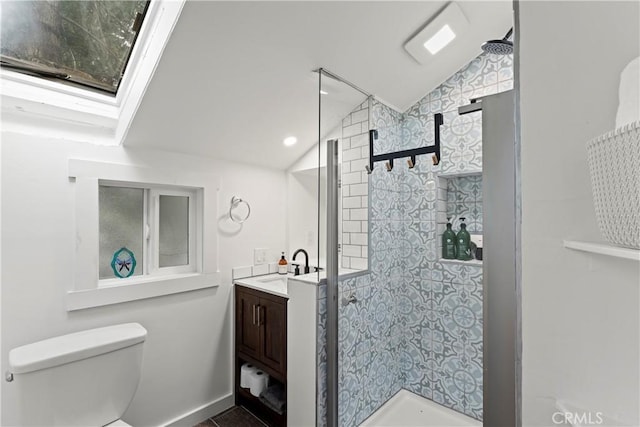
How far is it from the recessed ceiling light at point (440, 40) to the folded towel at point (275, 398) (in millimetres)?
2162

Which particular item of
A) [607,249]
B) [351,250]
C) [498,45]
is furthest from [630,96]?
[351,250]

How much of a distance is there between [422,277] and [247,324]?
1200 millimetres

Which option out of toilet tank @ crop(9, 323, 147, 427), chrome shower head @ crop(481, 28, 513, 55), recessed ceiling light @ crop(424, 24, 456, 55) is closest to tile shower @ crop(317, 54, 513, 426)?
recessed ceiling light @ crop(424, 24, 456, 55)

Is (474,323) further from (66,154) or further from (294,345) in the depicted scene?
(66,154)

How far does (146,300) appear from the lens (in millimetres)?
1717

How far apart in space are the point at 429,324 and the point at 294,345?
91 cm

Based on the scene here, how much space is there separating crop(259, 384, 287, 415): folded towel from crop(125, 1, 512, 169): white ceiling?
154 cm

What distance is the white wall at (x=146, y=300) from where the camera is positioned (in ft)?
4.37

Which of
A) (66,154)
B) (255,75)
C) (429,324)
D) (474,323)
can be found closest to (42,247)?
(66,154)

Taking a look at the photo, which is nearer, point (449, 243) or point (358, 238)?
point (358, 238)

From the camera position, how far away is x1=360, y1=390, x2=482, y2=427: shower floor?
1798 mm

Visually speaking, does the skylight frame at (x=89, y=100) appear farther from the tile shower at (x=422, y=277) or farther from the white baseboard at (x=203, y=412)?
the white baseboard at (x=203, y=412)

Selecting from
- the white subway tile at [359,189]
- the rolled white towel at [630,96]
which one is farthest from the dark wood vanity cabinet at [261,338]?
the rolled white towel at [630,96]

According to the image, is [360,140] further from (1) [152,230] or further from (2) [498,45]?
(1) [152,230]
